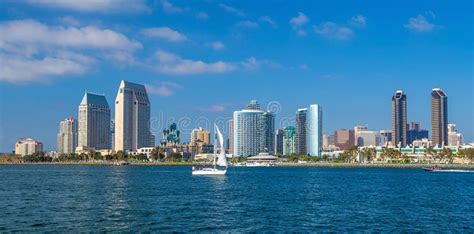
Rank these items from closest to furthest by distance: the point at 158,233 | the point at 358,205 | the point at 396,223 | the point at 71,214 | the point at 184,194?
the point at 158,233 < the point at 396,223 < the point at 71,214 < the point at 358,205 < the point at 184,194

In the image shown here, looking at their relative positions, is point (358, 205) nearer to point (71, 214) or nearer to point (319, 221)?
point (319, 221)

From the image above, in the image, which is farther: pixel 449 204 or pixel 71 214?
pixel 449 204

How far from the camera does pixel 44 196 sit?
70.7 metres

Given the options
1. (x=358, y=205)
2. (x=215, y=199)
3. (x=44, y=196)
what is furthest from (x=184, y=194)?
(x=358, y=205)

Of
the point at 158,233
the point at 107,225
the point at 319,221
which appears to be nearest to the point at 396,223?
the point at 319,221

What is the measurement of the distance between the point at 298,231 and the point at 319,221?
5.71m

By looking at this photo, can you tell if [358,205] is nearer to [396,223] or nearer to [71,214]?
[396,223]

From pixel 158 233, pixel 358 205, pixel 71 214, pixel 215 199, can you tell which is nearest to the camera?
pixel 158 233

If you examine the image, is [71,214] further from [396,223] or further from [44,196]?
[396,223]

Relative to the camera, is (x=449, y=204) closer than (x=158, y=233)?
No

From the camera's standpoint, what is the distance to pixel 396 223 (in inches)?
1889

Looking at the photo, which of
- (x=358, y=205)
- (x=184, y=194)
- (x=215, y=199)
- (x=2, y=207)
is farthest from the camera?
(x=184, y=194)

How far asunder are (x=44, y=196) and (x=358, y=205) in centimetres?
3631

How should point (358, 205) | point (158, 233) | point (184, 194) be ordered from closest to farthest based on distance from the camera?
point (158, 233), point (358, 205), point (184, 194)
